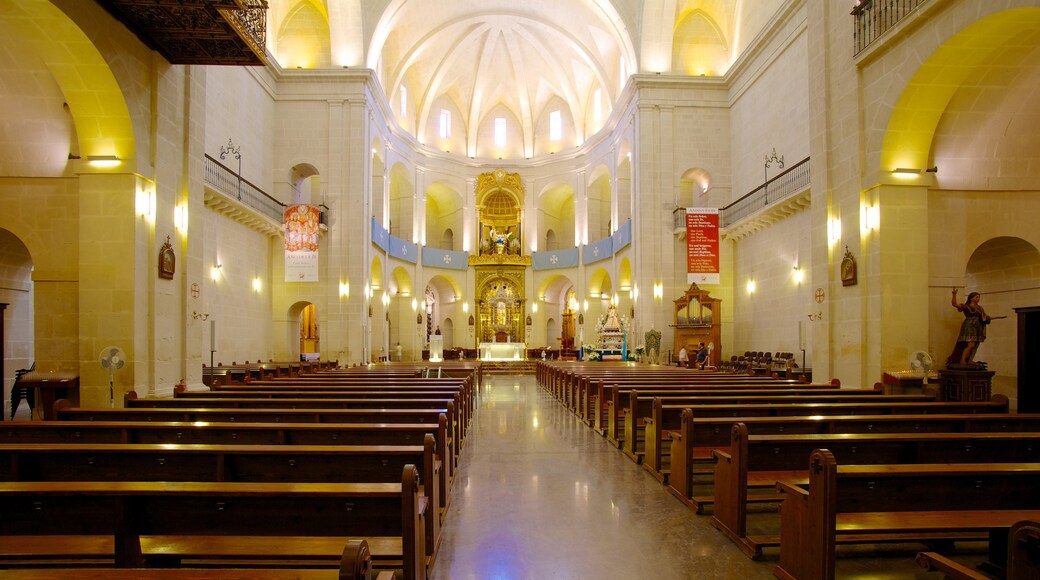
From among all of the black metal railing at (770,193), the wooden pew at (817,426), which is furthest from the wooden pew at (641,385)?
the black metal railing at (770,193)

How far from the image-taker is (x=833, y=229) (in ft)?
37.4

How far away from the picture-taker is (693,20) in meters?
24.4

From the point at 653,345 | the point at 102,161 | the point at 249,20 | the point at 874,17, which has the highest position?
the point at 874,17

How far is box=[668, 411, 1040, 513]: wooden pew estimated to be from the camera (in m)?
5.57

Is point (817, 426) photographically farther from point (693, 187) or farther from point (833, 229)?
point (693, 187)

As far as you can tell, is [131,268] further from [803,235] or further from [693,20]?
[693,20]

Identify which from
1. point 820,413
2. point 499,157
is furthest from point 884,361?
point 499,157

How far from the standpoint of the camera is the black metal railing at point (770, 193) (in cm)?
1745

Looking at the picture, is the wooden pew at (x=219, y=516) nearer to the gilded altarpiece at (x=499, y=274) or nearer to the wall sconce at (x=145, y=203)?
the wall sconce at (x=145, y=203)

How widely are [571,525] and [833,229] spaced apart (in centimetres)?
885

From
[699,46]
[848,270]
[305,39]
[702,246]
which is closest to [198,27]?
[848,270]

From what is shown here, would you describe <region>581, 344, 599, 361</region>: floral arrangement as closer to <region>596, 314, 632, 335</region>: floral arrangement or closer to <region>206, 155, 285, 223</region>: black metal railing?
<region>596, 314, 632, 335</region>: floral arrangement

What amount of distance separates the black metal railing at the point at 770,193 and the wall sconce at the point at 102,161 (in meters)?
15.2

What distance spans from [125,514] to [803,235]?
17651mm
